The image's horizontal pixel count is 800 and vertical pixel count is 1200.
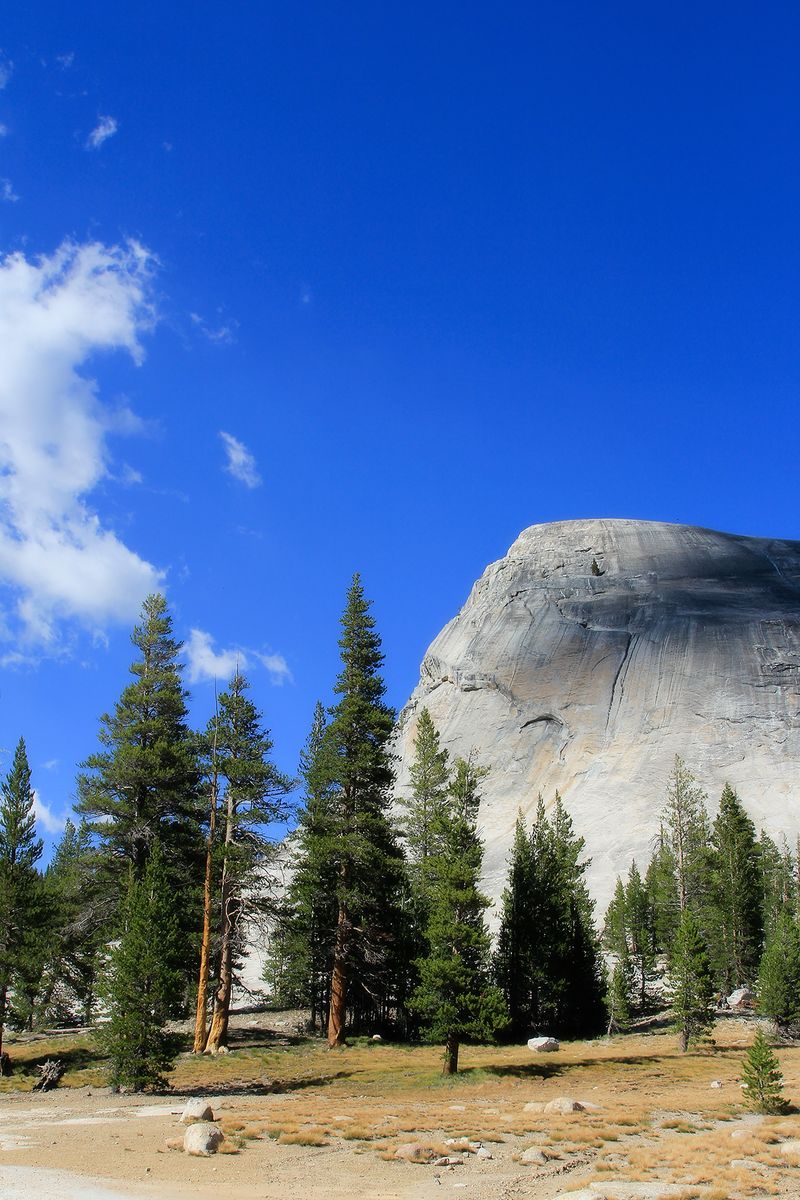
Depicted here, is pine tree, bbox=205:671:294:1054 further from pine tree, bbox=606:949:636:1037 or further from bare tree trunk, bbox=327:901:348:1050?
pine tree, bbox=606:949:636:1037

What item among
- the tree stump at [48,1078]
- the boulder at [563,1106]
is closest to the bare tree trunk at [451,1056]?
the boulder at [563,1106]

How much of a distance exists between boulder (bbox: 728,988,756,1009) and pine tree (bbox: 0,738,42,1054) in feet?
132

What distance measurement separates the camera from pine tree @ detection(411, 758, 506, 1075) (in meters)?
26.4

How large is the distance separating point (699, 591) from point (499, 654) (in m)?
32.7

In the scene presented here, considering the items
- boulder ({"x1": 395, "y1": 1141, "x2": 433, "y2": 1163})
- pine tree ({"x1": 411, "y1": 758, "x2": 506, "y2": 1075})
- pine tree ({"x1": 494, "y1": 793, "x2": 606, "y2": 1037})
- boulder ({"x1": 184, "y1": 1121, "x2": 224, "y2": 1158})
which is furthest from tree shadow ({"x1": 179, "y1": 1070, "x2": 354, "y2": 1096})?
pine tree ({"x1": 494, "y1": 793, "x2": 606, "y2": 1037})

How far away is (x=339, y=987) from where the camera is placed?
3231cm

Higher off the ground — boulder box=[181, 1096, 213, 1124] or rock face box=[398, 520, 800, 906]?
rock face box=[398, 520, 800, 906]

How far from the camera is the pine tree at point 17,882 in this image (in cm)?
2928

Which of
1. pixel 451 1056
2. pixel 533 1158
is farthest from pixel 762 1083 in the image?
pixel 451 1056

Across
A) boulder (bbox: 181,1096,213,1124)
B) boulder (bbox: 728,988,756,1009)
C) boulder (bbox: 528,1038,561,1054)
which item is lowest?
boulder (bbox: 728,988,756,1009)

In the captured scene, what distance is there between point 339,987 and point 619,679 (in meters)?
90.4

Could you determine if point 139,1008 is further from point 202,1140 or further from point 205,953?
point 202,1140

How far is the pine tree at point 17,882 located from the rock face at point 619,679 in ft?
→ 195

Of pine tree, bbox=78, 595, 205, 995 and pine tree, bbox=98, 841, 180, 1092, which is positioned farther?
pine tree, bbox=78, 595, 205, 995
